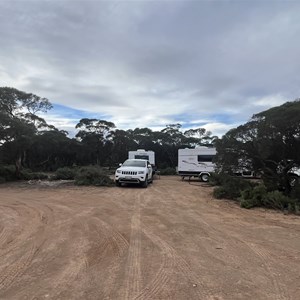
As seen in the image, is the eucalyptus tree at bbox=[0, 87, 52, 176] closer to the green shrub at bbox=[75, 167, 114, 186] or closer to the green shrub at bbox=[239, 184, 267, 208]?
the green shrub at bbox=[75, 167, 114, 186]

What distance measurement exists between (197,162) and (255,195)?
14279 mm

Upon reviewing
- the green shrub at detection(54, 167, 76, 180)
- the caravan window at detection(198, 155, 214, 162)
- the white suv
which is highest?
the caravan window at detection(198, 155, 214, 162)

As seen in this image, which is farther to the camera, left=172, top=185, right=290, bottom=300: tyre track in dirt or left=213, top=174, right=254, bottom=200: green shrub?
left=213, top=174, right=254, bottom=200: green shrub

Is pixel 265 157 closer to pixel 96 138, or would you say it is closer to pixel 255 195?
pixel 255 195

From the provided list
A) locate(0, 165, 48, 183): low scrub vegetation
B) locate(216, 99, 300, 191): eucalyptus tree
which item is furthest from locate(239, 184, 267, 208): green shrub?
locate(0, 165, 48, 183): low scrub vegetation

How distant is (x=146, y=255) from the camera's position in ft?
18.5

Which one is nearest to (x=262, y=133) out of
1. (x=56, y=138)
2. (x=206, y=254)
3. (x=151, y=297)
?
(x=206, y=254)

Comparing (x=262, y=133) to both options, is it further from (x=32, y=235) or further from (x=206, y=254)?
(x=32, y=235)

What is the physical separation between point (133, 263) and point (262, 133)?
34.5ft

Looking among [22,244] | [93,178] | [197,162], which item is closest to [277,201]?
[22,244]

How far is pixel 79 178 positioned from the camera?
20.9 meters

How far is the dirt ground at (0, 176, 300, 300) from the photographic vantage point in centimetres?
417

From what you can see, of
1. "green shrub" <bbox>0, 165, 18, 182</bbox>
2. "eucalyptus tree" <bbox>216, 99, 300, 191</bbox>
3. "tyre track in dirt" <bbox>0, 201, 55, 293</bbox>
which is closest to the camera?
"tyre track in dirt" <bbox>0, 201, 55, 293</bbox>

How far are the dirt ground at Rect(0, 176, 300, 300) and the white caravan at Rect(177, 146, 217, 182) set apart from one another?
53.9 feet
